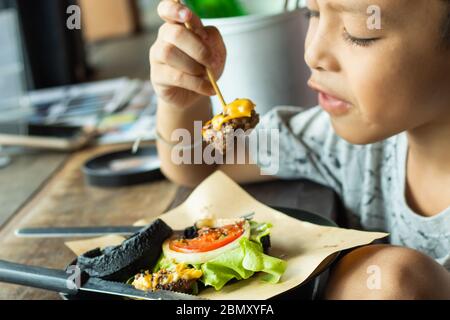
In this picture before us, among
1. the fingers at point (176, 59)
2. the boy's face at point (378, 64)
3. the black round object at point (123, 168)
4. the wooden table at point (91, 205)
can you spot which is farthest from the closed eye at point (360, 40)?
the black round object at point (123, 168)

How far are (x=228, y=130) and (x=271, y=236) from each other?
0.47 ft

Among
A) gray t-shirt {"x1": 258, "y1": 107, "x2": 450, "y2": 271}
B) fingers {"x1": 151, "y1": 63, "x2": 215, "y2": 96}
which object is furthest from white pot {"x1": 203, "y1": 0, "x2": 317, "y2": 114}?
fingers {"x1": 151, "y1": 63, "x2": 215, "y2": 96}

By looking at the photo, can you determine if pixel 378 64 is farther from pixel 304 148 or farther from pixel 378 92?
pixel 304 148

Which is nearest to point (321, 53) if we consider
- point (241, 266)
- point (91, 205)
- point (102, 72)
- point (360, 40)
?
point (360, 40)

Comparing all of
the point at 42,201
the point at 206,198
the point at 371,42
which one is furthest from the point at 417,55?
the point at 42,201

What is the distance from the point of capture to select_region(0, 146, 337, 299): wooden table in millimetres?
1020

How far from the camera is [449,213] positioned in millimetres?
926

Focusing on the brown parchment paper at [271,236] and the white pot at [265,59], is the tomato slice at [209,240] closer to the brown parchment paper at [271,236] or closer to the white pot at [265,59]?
the brown parchment paper at [271,236]

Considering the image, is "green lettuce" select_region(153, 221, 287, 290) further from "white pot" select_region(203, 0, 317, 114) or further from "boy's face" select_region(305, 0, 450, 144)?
"white pot" select_region(203, 0, 317, 114)

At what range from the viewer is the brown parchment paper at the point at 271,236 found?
722mm

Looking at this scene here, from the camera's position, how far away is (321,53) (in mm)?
829

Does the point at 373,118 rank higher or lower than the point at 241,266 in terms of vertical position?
higher

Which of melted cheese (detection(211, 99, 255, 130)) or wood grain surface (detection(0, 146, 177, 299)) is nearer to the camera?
melted cheese (detection(211, 99, 255, 130))
